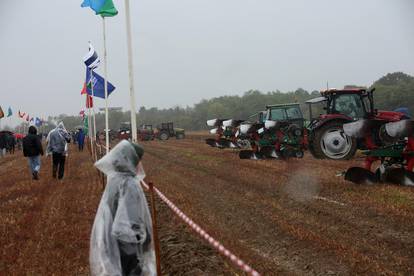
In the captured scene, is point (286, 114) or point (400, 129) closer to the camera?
point (400, 129)

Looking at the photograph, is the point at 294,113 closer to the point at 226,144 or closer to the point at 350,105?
the point at 226,144

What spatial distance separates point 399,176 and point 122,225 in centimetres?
751

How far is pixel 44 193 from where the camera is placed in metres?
12.0

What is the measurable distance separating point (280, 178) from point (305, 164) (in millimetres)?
2684

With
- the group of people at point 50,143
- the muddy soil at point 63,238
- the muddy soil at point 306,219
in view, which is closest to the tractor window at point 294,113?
the muddy soil at point 306,219

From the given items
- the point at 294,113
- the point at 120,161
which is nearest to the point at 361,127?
the point at 120,161

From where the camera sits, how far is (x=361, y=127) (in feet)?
32.3

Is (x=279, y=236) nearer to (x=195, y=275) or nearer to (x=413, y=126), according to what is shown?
(x=195, y=275)

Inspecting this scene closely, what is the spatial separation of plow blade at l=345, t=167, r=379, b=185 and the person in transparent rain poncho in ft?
23.1

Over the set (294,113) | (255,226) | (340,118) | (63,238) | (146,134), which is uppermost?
(294,113)

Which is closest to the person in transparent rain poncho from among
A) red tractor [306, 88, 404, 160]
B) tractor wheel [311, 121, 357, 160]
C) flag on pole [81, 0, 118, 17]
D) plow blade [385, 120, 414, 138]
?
plow blade [385, 120, 414, 138]

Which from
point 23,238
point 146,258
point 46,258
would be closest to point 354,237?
point 146,258

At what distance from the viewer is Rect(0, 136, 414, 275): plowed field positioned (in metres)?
5.50

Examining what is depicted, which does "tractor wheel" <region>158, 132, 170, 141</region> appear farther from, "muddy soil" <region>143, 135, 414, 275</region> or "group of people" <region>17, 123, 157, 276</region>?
"group of people" <region>17, 123, 157, 276</region>
